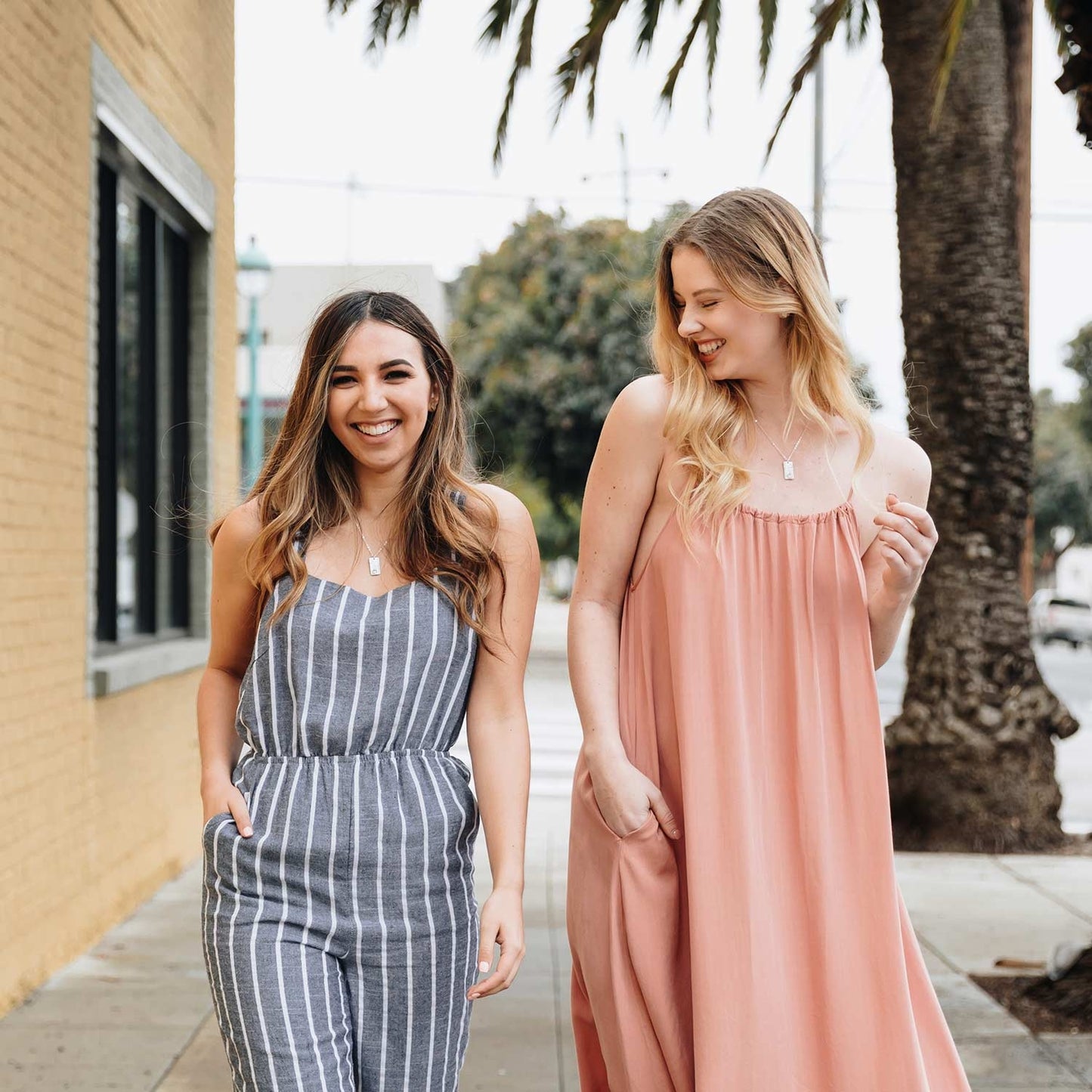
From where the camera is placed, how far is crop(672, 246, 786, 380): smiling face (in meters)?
2.55

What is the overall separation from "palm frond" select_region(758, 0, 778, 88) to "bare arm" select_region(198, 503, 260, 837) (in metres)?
6.57

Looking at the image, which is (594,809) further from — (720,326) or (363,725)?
(720,326)

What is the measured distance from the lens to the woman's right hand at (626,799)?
2.52m

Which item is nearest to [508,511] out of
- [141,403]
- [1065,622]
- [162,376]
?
[141,403]

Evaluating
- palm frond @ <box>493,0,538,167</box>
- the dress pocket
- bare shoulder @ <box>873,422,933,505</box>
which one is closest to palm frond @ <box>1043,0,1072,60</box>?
palm frond @ <box>493,0,538,167</box>

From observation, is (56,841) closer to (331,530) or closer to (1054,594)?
(331,530)

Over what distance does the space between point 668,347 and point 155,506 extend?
524 cm

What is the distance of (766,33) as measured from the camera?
8344mm

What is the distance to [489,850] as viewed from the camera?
2.50 meters

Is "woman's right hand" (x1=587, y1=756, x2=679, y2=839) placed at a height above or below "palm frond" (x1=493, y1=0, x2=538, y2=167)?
below

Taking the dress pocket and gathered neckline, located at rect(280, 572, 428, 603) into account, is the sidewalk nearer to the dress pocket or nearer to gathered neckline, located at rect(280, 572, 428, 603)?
the dress pocket

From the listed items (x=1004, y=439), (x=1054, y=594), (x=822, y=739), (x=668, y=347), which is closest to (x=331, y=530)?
(x=668, y=347)

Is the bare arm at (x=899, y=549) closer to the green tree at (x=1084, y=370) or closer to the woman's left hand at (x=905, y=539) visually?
the woman's left hand at (x=905, y=539)

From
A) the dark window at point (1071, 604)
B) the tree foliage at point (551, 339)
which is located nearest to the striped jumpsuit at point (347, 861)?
the tree foliage at point (551, 339)
